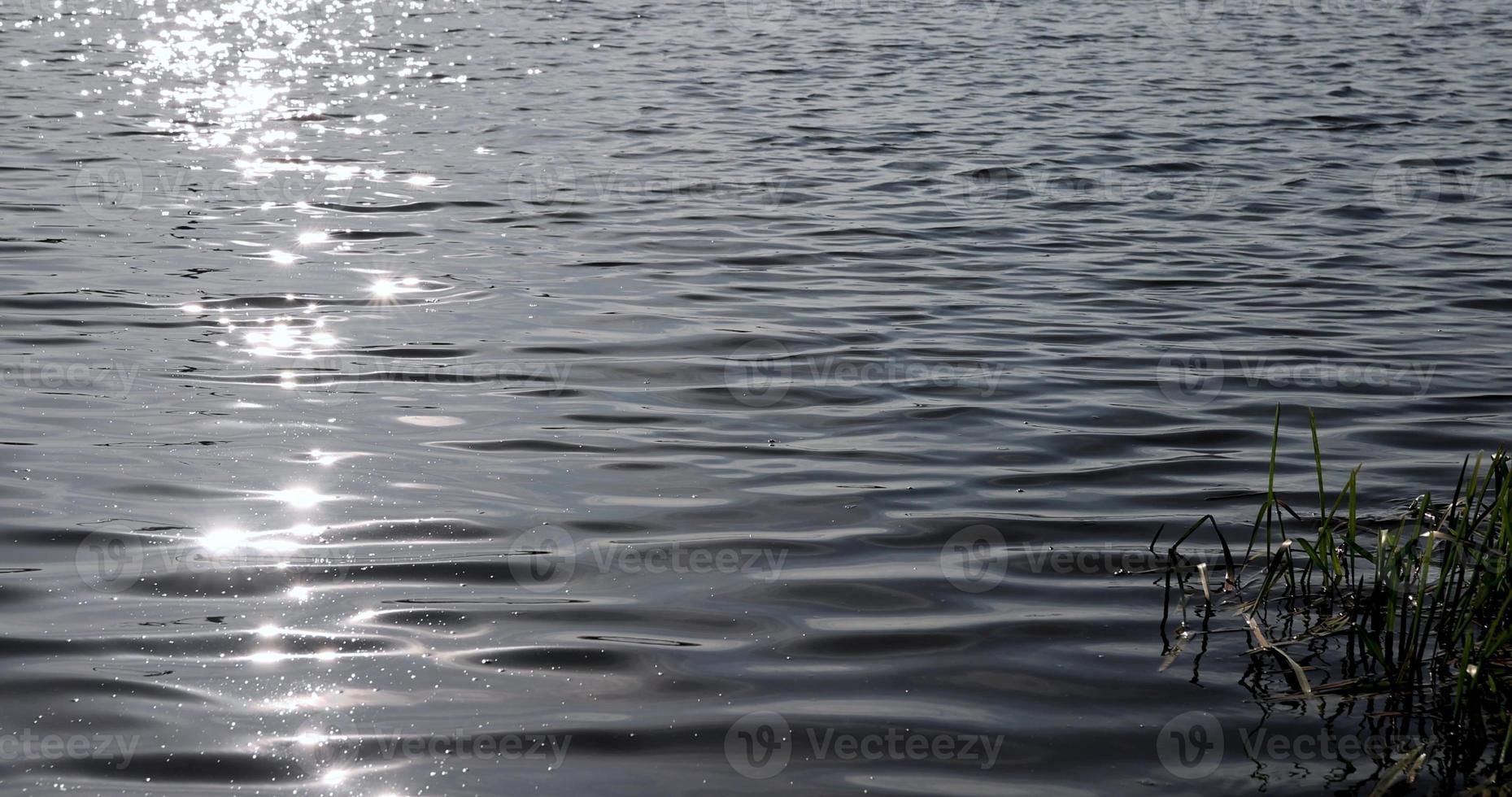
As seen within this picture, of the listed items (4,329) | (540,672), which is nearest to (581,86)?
(4,329)

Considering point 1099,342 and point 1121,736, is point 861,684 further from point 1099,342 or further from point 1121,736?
point 1099,342

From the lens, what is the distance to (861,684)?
4301mm

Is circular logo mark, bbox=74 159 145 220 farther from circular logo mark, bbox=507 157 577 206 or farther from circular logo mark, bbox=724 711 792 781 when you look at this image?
circular logo mark, bbox=724 711 792 781

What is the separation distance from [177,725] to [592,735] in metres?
1.10

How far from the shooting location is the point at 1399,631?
15.1ft
